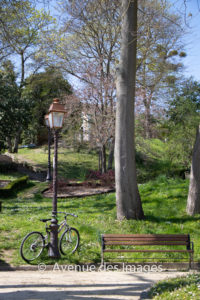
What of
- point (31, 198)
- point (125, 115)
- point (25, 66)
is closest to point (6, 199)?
point (31, 198)

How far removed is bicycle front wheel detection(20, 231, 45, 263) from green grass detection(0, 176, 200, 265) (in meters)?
0.23

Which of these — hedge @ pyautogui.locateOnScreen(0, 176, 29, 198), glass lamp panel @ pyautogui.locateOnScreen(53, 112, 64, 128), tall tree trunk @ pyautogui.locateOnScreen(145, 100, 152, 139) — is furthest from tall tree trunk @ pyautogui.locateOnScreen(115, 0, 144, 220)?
tall tree trunk @ pyautogui.locateOnScreen(145, 100, 152, 139)

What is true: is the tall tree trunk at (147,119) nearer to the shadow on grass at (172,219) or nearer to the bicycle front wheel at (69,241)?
the shadow on grass at (172,219)

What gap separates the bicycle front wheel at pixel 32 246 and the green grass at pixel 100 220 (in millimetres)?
235

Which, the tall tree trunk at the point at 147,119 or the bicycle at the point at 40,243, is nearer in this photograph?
the bicycle at the point at 40,243

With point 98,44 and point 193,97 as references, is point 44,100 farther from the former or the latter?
point 193,97

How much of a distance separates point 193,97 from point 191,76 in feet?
8.80

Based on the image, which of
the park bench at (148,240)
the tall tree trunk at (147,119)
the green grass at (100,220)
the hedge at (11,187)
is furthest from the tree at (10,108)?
the park bench at (148,240)

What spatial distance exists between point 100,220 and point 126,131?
9.23 feet

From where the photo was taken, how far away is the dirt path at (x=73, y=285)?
4.81m

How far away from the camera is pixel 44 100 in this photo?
32.5 m

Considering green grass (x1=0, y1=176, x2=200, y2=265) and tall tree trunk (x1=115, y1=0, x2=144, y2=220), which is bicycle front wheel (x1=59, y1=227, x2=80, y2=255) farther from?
tall tree trunk (x1=115, y1=0, x2=144, y2=220)

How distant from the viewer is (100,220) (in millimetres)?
9266

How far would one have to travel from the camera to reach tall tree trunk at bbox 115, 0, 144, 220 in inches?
350
